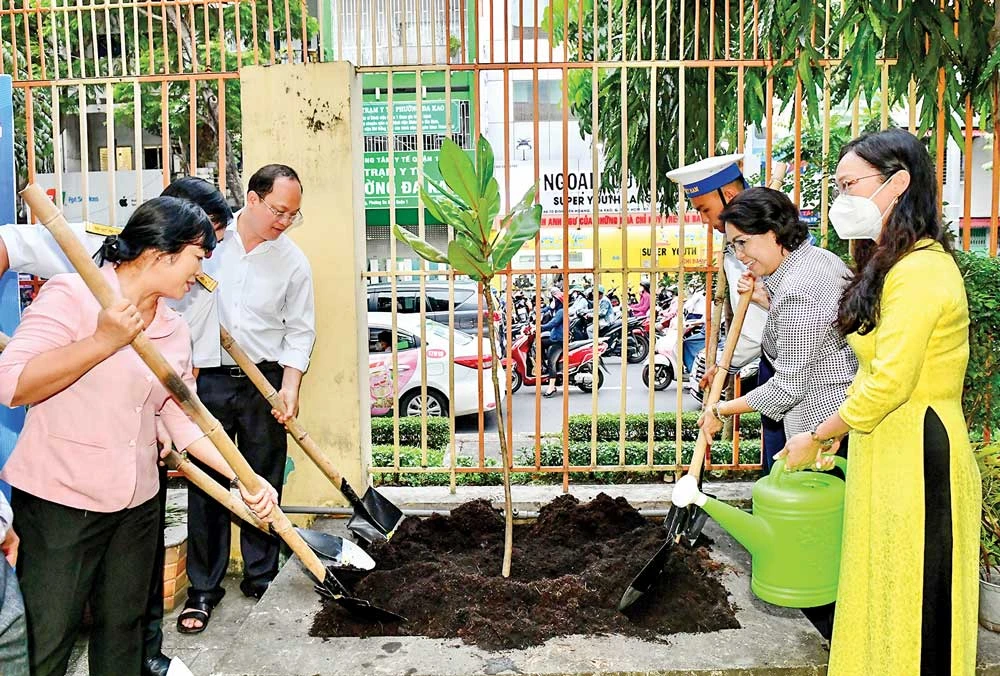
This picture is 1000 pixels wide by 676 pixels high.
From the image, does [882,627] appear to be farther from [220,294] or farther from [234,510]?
[220,294]

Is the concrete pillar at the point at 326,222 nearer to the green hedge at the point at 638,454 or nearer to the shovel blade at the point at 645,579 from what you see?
the shovel blade at the point at 645,579

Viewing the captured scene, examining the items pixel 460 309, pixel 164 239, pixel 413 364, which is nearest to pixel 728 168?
pixel 164 239

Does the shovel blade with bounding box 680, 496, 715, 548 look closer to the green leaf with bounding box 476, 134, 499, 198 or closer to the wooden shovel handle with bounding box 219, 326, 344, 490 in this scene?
the wooden shovel handle with bounding box 219, 326, 344, 490

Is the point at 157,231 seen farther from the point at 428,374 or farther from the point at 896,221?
the point at 428,374

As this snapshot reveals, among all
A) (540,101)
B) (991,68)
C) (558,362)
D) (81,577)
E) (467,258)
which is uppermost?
(540,101)

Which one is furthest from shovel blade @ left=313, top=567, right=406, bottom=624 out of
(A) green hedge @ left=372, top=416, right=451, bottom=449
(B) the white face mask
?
(A) green hedge @ left=372, top=416, right=451, bottom=449

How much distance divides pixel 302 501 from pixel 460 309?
1092cm

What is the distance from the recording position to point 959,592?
2504 millimetres

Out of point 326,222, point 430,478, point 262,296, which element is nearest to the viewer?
point 262,296

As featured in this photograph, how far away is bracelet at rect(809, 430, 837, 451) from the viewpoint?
2.79 metres

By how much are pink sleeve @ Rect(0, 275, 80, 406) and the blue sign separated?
153 centimetres

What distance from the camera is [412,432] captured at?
799cm

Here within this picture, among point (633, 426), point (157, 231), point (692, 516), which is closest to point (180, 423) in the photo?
point (157, 231)

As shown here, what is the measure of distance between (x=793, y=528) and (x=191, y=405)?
78.9 inches
